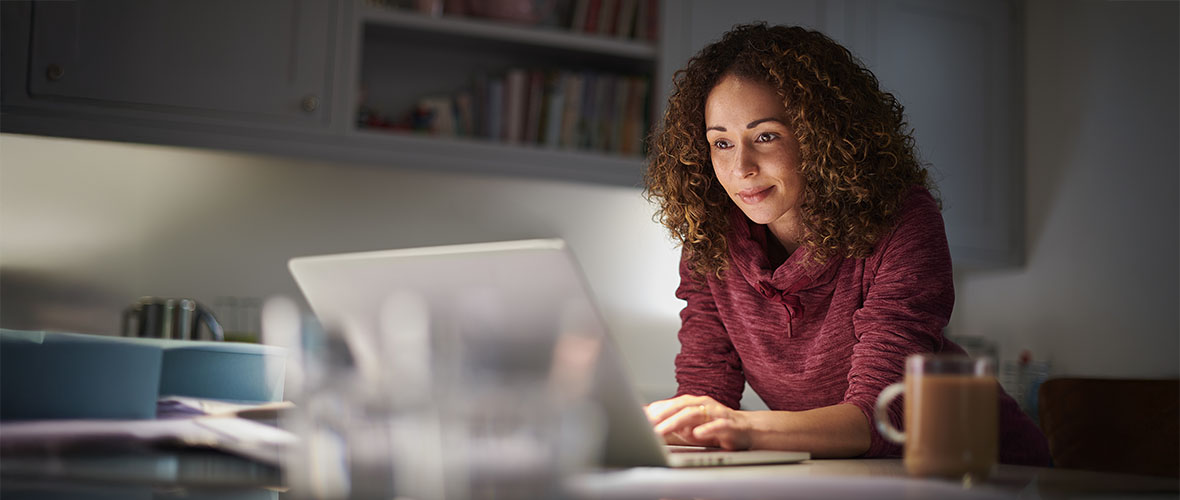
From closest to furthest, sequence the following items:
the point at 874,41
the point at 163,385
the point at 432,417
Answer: the point at 432,417 < the point at 163,385 < the point at 874,41

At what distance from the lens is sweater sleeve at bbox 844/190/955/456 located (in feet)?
3.38

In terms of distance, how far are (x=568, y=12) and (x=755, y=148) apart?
5.26 feet

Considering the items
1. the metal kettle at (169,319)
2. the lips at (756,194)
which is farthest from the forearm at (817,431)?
the metal kettle at (169,319)

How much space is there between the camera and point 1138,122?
2.67 meters

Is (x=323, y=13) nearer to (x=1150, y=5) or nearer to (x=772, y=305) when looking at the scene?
(x=772, y=305)

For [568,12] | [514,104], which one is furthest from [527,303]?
[568,12]

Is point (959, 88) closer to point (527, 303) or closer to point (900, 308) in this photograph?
point (900, 308)

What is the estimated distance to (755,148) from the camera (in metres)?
1.23

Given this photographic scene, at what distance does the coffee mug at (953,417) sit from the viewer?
69 cm

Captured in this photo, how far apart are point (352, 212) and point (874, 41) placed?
59.2 inches

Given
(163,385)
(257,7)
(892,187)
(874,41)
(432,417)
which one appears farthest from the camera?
(874,41)

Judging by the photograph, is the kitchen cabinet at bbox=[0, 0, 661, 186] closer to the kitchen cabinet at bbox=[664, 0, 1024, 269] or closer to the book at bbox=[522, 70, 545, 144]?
the book at bbox=[522, 70, 545, 144]

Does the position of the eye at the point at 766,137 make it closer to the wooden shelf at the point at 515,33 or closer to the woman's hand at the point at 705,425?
the woman's hand at the point at 705,425

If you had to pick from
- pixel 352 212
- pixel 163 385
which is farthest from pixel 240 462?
pixel 352 212
